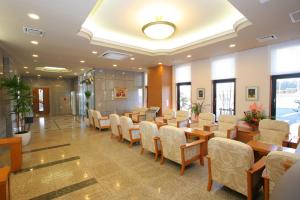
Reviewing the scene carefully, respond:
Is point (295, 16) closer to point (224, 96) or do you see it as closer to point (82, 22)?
point (224, 96)

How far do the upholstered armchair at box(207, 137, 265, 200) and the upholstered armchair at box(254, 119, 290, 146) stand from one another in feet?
5.62

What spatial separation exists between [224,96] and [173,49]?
2.69 meters

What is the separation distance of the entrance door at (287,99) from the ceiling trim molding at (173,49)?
2.11 metres

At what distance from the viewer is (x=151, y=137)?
3.61 meters

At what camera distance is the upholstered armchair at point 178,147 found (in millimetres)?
2936

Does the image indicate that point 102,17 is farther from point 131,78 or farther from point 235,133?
point 131,78

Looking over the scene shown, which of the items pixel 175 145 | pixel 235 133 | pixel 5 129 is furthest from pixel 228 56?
pixel 5 129

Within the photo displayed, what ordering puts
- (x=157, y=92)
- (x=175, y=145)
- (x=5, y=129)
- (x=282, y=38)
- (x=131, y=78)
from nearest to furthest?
(x=175, y=145)
(x=282, y=38)
(x=5, y=129)
(x=157, y=92)
(x=131, y=78)

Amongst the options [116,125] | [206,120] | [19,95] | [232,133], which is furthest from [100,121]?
[232,133]

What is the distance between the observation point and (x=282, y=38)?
396 centimetres

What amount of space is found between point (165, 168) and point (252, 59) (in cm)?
437

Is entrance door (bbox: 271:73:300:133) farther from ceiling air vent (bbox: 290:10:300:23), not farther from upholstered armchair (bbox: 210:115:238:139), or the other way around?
ceiling air vent (bbox: 290:10:300:23)

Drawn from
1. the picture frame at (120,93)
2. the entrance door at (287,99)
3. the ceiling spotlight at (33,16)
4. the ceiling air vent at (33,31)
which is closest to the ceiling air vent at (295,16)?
the entrance door at (287,99)

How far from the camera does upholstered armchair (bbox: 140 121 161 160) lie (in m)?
3.53
